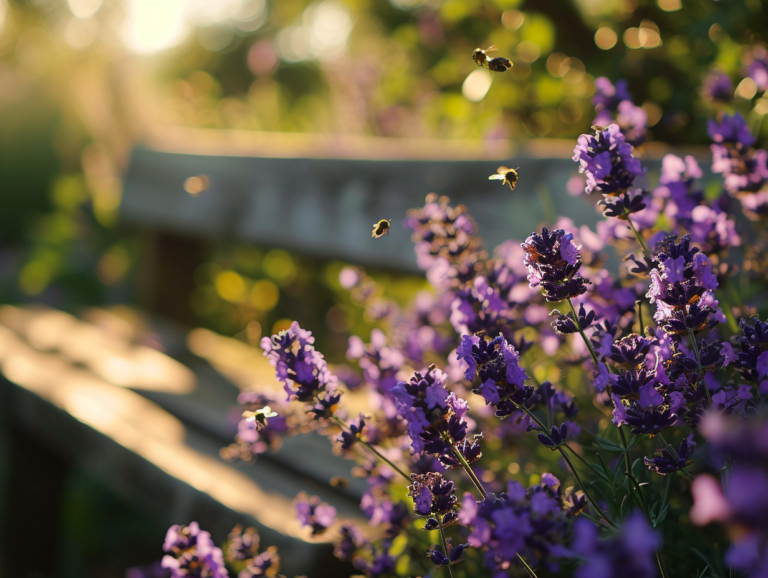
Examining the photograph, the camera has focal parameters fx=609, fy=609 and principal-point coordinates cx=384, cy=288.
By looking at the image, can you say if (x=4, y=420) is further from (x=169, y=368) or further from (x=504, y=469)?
(x=504, y=469)

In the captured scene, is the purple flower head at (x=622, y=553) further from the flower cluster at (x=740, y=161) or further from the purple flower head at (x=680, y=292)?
the flower cluster at (x=740, y=161)

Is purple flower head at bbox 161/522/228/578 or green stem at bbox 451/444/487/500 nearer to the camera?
green stem at bbox 451/444/487/500

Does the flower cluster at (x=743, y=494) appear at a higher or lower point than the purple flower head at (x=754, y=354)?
lower

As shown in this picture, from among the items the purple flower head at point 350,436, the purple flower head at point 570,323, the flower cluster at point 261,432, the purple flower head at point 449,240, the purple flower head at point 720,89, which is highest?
the purple flower head at point 720,89

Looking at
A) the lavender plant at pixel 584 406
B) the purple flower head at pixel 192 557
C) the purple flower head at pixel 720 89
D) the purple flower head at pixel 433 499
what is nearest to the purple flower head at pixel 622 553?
the lavender plant at pixel 584 406

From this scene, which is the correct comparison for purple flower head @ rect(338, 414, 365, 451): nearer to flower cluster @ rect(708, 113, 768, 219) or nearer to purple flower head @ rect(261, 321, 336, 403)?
purple flower head @ rect(261, 321, 336, 403)

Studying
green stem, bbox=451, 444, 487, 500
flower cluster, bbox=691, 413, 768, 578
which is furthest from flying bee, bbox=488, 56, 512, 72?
A: flower cluster, bbox=691, 413, 768, 578

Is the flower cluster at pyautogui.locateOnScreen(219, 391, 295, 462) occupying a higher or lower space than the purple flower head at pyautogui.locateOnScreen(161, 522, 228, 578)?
higher

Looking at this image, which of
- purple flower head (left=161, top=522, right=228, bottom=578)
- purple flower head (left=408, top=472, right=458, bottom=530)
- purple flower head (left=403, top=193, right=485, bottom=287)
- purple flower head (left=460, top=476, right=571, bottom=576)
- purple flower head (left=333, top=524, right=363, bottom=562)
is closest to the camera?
purple flower head (left=460, top=476, right=571, bottom=576)
